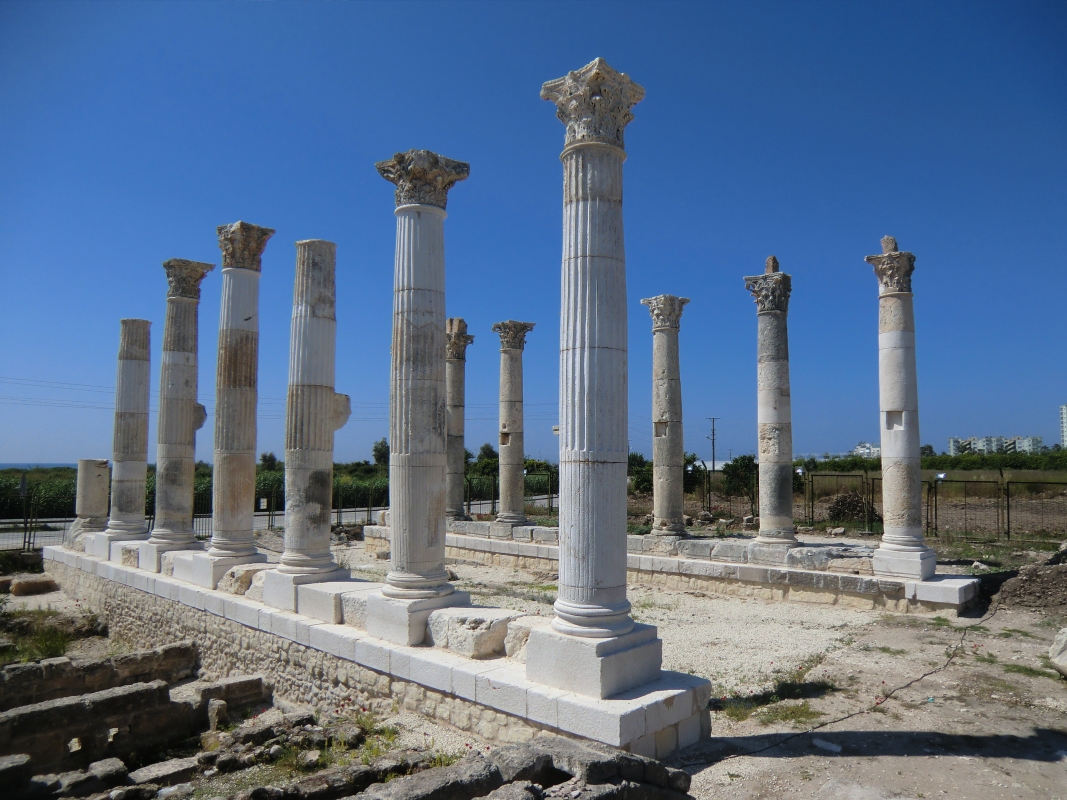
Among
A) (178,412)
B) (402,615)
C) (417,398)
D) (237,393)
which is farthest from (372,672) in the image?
(178,412)

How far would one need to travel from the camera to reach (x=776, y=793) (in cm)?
560

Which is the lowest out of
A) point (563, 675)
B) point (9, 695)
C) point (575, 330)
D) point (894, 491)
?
point (9, 695)

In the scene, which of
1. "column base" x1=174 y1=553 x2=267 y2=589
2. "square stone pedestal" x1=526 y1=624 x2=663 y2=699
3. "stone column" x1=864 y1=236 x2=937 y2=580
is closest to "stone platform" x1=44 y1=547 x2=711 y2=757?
"square stone pedestal" x1=526 y1=624 x2=663 y2=699

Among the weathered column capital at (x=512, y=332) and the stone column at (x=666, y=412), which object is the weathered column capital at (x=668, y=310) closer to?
the stone column at (x=666, y=412)

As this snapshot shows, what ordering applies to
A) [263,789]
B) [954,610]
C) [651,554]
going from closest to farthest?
[263,789] → [954,610] → [651,554]

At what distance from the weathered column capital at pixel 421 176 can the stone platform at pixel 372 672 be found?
5546mm

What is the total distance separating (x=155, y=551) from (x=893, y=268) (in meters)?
16.4

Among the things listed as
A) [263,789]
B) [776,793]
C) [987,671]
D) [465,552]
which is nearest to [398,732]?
[263,789]

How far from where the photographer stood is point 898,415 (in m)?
13.5

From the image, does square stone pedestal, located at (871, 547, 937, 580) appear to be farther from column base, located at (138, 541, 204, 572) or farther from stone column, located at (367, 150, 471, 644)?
column base, located at (138, 541, 204, 572)

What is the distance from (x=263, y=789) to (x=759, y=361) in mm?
12923

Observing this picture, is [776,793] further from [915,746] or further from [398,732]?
[398,732]

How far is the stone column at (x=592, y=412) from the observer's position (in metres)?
6.67

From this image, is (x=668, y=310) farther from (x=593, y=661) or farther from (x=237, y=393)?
(x=593, y=661)
